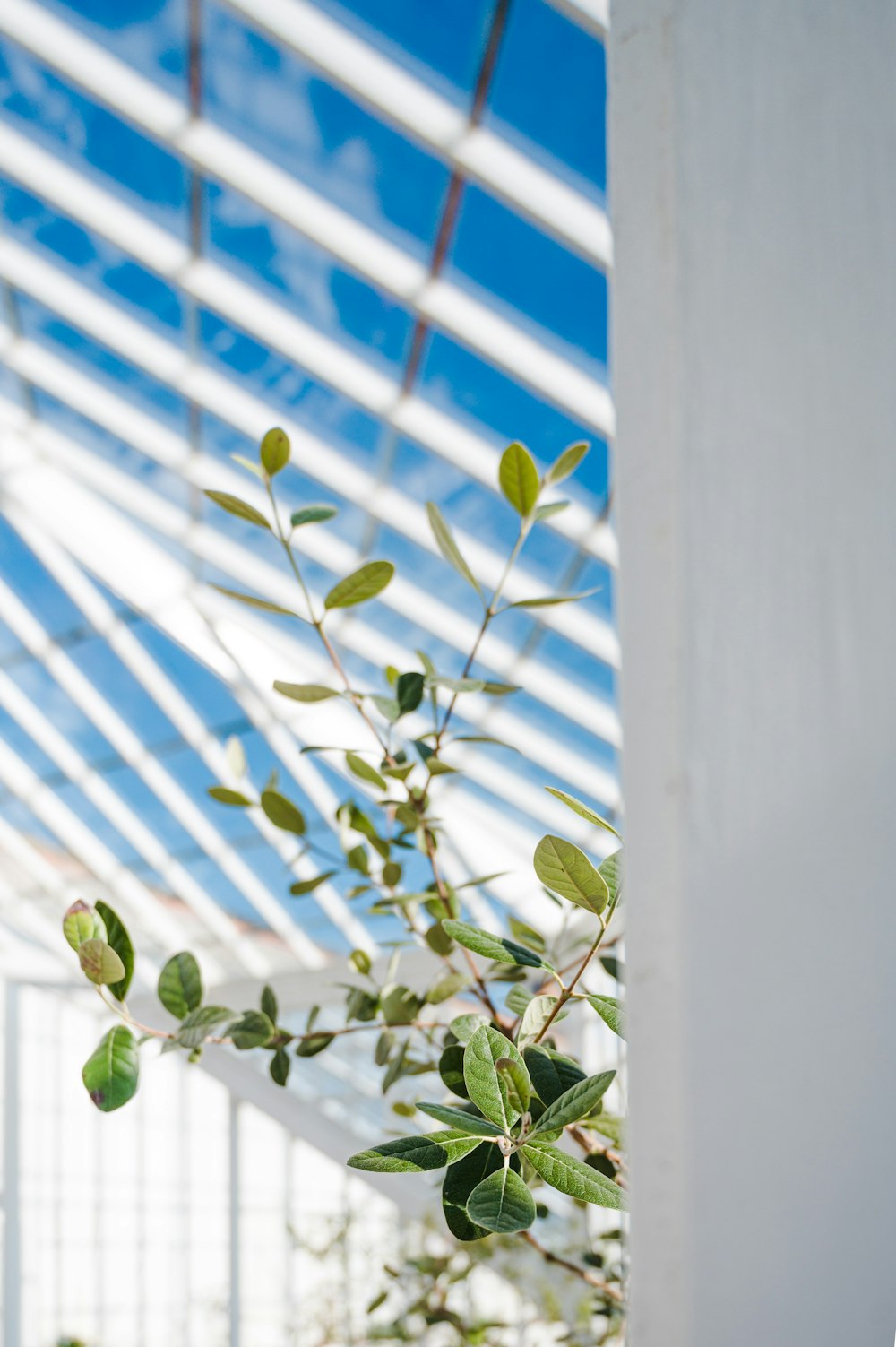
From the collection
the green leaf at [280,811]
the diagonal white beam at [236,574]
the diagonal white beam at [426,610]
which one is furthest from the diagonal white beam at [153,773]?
the green leaf at [280,811]

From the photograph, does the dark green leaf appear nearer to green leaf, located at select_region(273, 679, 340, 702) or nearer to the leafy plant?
the leafy plant

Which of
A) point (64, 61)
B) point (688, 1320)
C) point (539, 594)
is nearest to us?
point (688, 1320)

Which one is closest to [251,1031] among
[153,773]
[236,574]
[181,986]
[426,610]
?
[181,986]

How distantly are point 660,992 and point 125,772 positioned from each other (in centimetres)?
839

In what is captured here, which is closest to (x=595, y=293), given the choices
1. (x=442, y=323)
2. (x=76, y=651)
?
(x=442, y=323)

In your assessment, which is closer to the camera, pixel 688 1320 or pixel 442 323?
pixel 688 1320

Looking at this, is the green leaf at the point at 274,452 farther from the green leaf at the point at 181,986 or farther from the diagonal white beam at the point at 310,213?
the diagonal white beam at the point at 310,213

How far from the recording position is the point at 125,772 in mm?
Result: 8469

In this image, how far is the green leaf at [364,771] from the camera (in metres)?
1.13

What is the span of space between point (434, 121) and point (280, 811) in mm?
2602

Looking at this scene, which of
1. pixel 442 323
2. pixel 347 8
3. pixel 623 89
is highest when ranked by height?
pixel 347 8

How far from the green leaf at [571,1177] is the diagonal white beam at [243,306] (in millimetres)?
3704

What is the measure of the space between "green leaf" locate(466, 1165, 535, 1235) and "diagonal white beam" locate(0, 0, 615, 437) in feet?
11.1

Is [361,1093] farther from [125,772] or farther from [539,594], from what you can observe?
[539,594]
